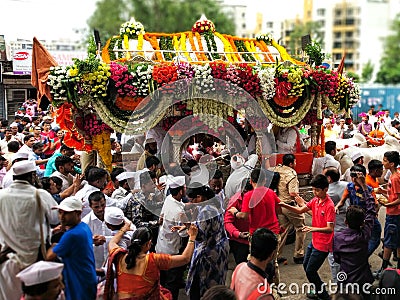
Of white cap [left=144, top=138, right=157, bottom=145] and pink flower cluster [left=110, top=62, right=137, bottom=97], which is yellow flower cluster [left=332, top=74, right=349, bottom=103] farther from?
pink flower cluster [left=110, top=62, right=137, bottom=97]

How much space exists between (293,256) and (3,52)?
66.1ft

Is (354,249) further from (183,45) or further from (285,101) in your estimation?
(183,45)

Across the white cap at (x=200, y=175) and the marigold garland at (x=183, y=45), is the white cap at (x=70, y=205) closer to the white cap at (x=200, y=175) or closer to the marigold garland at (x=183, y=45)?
the white cap at (x=200, y=175)

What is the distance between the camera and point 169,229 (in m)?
5.16

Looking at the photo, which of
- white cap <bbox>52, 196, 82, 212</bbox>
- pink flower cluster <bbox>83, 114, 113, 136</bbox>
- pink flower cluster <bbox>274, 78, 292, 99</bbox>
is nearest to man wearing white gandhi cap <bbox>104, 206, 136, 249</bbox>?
white cap <bbox>52, 196, 82, 212</bbox>

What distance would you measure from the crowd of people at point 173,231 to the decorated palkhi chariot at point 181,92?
93 cm

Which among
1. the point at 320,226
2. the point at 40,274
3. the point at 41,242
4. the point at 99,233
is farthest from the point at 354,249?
the point at 40,274

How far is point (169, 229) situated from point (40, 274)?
2.21 metres

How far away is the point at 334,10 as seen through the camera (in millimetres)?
1992

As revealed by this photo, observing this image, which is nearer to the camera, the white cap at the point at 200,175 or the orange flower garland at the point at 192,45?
the white cap at the point at 200,175

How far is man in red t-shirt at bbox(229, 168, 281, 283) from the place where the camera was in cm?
522

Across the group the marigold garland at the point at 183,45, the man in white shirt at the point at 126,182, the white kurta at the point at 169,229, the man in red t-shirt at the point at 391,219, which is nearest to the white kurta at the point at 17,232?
the white kurta at the point at 169,229

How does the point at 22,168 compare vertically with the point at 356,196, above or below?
above

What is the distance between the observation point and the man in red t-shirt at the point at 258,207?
5.22 metres
